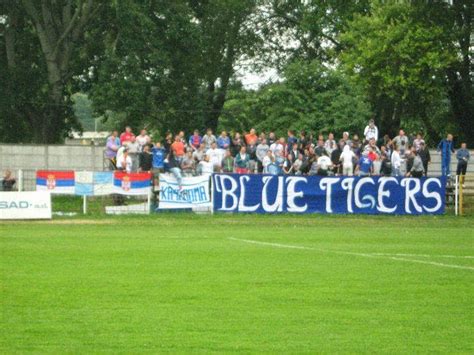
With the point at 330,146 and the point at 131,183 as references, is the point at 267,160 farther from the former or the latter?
the point at 131,183

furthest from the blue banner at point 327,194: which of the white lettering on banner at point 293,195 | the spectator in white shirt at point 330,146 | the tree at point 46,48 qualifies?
the tree at point 46,48

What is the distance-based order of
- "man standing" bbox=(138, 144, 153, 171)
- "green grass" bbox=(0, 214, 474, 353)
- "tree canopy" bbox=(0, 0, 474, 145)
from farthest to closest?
1. "tree canopy" bbox=(0, 0, 474, 145)
2. "man standing" bbox=(138, 144, 153, 171)
3. "green grass" bbox=(0, 214, 474, 353)

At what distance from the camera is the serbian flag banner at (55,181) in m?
36.7

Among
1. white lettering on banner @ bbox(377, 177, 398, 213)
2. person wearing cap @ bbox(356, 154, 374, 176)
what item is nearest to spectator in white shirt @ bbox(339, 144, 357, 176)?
person wearing cap @ bbox(356, 154, 374, 176)

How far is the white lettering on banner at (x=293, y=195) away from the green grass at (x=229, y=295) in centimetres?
899

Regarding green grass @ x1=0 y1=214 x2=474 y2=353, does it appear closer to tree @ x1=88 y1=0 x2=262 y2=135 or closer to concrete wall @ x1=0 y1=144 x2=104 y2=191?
concrete wall @ x1=0 y1=144 x2=104 y2=191

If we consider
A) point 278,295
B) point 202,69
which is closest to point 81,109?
point 202,69

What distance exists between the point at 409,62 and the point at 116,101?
12.5m

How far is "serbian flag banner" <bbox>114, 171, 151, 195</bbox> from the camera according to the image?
36.8 metres

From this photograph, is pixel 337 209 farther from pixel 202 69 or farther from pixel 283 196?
pixel 202 69

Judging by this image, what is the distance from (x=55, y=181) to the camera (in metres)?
36.8

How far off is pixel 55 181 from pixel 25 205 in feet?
7.51

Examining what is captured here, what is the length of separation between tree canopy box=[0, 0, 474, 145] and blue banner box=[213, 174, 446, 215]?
10.3 m

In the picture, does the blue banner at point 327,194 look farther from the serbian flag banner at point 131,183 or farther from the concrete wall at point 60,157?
the concrete wall at point 60,157
